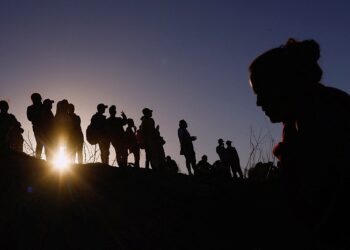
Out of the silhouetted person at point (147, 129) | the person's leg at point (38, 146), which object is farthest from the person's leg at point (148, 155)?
the person's leg at point (38, 146)

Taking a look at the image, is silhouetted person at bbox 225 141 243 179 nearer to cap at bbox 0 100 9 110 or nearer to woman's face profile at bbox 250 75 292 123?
cap at bbox 0 100 9 110

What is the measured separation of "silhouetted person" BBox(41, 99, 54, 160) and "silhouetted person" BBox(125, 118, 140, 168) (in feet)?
5.80

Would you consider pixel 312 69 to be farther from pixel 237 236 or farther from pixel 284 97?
pixel 237 236

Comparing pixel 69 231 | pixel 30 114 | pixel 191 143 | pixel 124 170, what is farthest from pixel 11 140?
pixel 69 231

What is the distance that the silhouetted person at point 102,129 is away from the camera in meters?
9.16

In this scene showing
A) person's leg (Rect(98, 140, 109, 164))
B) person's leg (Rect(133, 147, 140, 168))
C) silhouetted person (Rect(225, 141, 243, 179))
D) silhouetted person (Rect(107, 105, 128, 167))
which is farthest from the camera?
silhouetted person (Rect(225, 141, 243, 179))

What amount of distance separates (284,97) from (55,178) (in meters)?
5.60

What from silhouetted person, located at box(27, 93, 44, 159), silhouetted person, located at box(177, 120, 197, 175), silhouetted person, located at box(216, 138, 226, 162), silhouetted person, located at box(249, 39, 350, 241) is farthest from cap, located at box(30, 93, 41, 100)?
silhouetted person, located at box(249, 39, 350, 241)

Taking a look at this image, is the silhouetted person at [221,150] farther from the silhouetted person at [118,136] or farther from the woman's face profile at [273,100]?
the woman's face profile at [273,100]

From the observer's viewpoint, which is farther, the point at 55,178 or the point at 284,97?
the point at 55,178

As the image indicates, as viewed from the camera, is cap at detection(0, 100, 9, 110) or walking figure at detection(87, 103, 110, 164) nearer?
cap at detection(0, 100, 9, 110)

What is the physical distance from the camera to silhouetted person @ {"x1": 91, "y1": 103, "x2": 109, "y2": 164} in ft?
30.0

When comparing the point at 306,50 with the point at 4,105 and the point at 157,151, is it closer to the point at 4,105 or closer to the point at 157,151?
the point at 4,105

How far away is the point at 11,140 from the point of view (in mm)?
10125
